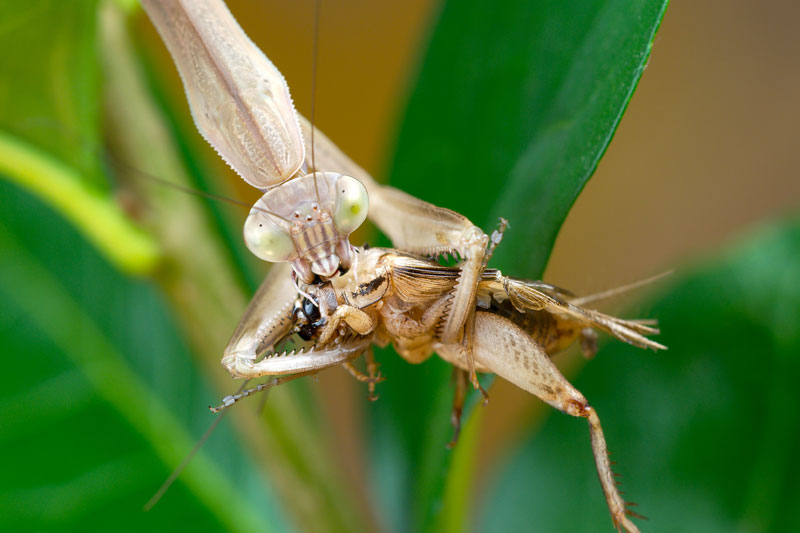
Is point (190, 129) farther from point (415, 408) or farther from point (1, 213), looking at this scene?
point (415, 408)

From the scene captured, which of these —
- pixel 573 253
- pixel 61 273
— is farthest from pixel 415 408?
pixel 573 253

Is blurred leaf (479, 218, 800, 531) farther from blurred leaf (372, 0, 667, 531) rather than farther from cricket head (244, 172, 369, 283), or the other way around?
cricket head (244, 172, 369, 283)

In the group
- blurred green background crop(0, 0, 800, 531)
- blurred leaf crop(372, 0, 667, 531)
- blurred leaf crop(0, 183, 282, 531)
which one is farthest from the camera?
blurred leaf crop(0, 183, 282, 531)

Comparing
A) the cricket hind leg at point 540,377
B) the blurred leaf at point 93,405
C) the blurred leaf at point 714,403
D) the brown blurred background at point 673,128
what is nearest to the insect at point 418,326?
the cricket hind leg at point 540,377

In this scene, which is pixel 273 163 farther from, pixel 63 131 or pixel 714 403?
pixel 714 403

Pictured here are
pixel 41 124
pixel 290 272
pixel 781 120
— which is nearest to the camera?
pixel 290 272

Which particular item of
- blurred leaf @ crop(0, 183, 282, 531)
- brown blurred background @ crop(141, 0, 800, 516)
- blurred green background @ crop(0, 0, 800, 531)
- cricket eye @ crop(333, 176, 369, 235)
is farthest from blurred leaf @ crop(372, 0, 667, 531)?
brown blurred background @ crop(141, 0, 800, 516)

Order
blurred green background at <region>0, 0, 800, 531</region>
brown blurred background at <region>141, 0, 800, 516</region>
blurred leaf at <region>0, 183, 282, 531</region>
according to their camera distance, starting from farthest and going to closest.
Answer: brown blurred background at <region>141, 0, 800, 516</region> → blurred leaf at <region>0, 183, 282, 531</region> → blurred green background at <region>0, 0, 800, 531</region>

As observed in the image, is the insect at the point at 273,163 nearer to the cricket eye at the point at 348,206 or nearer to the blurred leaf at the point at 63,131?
the cricket eye at the point at 348,206
